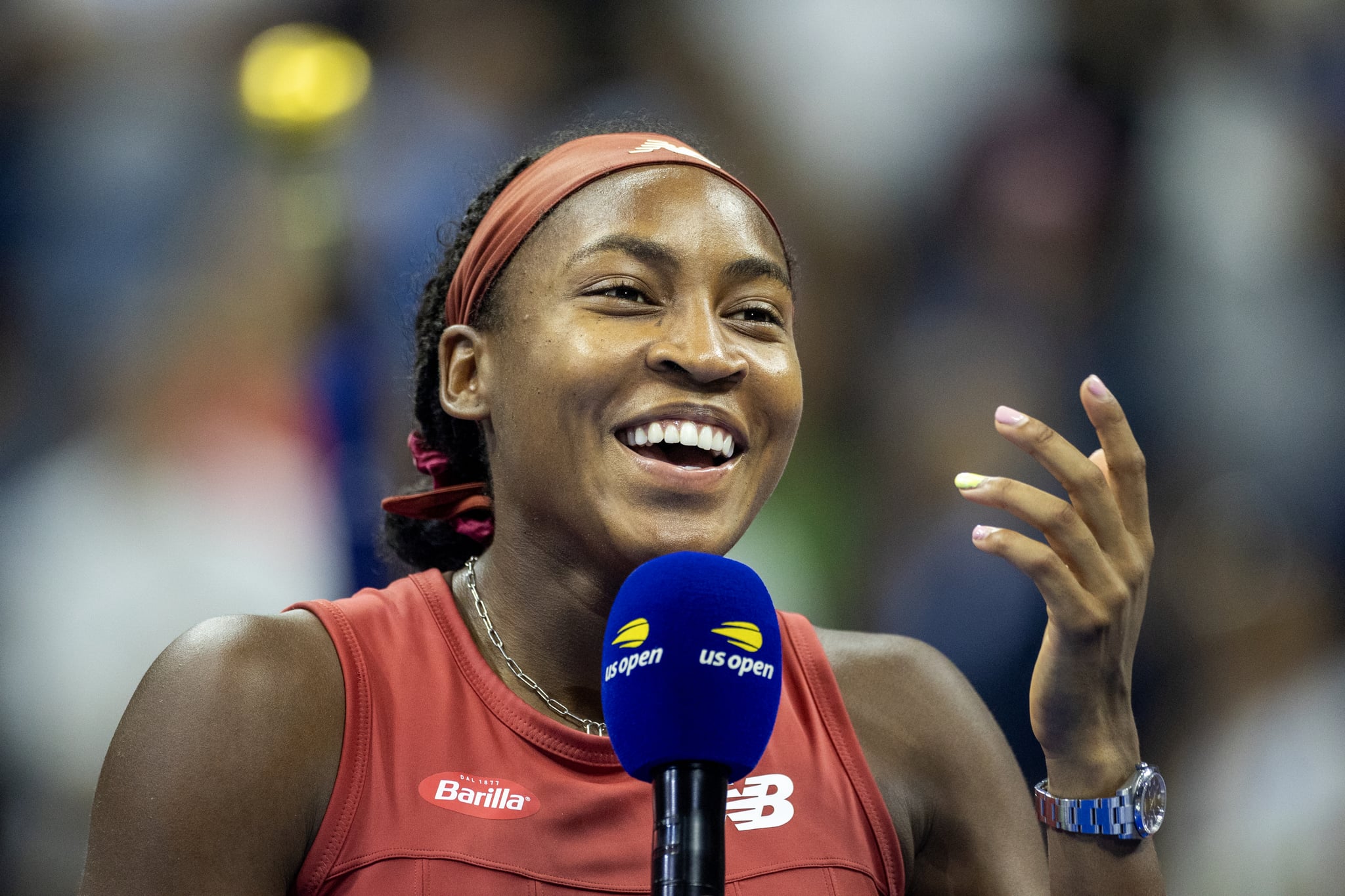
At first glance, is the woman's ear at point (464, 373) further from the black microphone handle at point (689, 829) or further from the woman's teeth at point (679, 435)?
the black microphone handle at point (689, 829)

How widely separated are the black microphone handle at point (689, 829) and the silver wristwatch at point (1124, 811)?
70cm

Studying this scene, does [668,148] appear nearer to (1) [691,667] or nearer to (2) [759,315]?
(2) [759,315]

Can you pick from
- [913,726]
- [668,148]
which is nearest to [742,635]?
[913,726]

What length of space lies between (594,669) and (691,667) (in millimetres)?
666

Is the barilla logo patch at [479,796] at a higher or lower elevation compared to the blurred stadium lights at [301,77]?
lower

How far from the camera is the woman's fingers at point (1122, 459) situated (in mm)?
1417

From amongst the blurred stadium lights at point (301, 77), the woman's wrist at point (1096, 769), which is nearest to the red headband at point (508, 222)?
the woman's wrist at point (1096, 769)

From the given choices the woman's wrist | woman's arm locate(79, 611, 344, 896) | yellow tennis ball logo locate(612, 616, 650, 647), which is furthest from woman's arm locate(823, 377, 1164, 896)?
woman's arm locate(79, 611, 344, 896)

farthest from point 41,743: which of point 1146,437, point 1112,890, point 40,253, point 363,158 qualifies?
point 1146,437

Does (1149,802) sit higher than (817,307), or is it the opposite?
(817,307)

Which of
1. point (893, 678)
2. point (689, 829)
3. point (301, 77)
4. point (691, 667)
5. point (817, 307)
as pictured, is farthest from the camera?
point (817, 307)

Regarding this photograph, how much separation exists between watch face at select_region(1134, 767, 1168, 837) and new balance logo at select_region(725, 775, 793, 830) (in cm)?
43

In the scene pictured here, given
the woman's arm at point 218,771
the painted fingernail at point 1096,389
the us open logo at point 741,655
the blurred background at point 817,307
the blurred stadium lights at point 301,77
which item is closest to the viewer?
the us open logo at point 741,655

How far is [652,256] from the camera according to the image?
1559 mm
